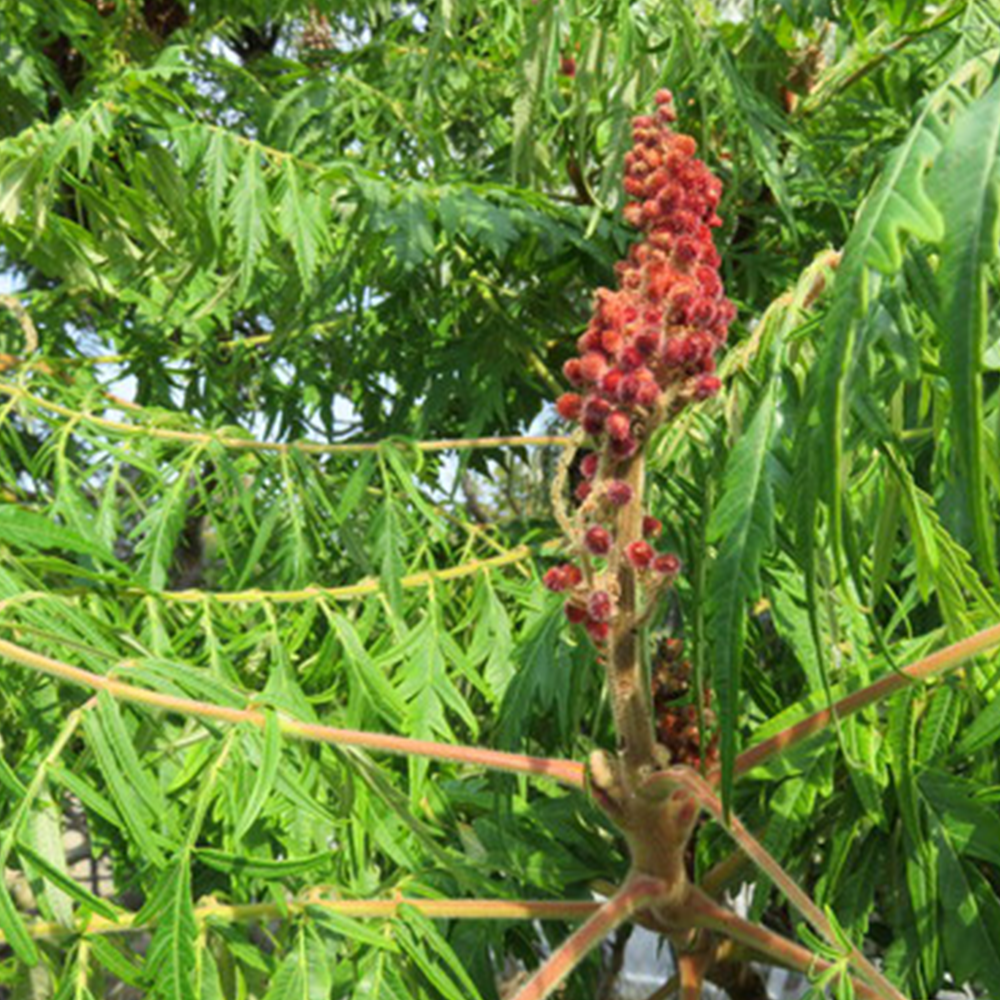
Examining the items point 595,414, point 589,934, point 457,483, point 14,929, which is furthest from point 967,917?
point 457,483

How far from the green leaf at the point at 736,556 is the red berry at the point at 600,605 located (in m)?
0.17

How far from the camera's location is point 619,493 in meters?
1.11

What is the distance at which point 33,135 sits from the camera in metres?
2.03

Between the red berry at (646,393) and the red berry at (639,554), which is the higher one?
the red berry at (646,393)

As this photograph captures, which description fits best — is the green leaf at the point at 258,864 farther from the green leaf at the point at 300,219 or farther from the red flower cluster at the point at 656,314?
the green leaf at the point at 300,219

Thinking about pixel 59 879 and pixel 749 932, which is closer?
pixel 59 879

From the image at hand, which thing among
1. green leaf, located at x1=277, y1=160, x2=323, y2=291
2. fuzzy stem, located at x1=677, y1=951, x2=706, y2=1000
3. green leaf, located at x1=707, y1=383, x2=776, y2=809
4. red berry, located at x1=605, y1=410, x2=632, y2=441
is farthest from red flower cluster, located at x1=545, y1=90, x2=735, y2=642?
Result: green leaf, located at x1=277, y1=160, x2=323, y2=291

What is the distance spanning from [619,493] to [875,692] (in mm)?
306

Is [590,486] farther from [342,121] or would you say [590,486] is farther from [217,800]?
[342,121]

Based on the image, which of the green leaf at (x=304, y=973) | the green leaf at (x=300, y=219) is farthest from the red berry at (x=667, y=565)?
the green leaf at (x=300, y=219)

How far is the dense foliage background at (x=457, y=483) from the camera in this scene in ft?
3.50

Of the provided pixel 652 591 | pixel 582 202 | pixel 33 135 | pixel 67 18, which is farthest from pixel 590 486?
pixel 67 18

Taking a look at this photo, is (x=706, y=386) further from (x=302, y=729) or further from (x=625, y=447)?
→ (x=302, y=729)

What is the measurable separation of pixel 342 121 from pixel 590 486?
187 cm
